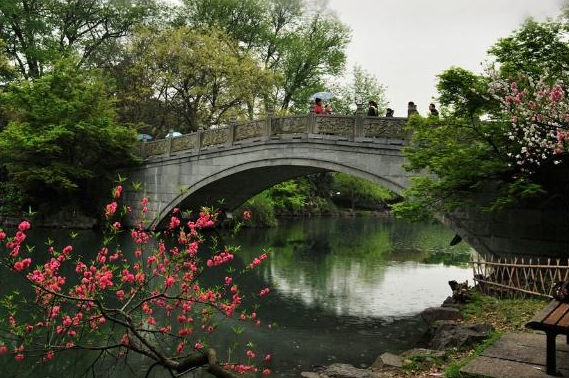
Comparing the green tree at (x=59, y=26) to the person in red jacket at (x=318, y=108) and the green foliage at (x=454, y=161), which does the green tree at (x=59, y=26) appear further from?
the green foliage at (x=454, y=161)

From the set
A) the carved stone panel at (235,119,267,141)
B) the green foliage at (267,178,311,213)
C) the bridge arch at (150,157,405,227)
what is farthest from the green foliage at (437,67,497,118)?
the green foliage at (267,178,311,213)

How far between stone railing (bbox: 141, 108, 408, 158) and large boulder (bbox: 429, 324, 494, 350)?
6615mm

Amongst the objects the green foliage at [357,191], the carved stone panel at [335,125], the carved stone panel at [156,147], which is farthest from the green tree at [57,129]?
the green foliage at [357,191]

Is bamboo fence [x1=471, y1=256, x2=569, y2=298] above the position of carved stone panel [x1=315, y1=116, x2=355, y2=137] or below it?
below

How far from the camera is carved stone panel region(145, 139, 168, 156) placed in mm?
19625

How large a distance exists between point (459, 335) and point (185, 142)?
14406 millimetres

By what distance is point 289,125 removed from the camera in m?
15.5

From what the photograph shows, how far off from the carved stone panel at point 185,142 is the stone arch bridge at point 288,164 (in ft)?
0.11

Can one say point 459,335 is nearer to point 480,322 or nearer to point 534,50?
point 480,322

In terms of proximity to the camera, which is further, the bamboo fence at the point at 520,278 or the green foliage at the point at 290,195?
Answer: the green foliage at the point at 290,195

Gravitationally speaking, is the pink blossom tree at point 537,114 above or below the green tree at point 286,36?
below

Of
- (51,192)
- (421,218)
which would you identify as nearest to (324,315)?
(421,218)

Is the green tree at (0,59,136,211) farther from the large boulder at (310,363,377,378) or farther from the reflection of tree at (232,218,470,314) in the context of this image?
the large boulder at (310,363,377,378)

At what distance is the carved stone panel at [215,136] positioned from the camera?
17531mm
